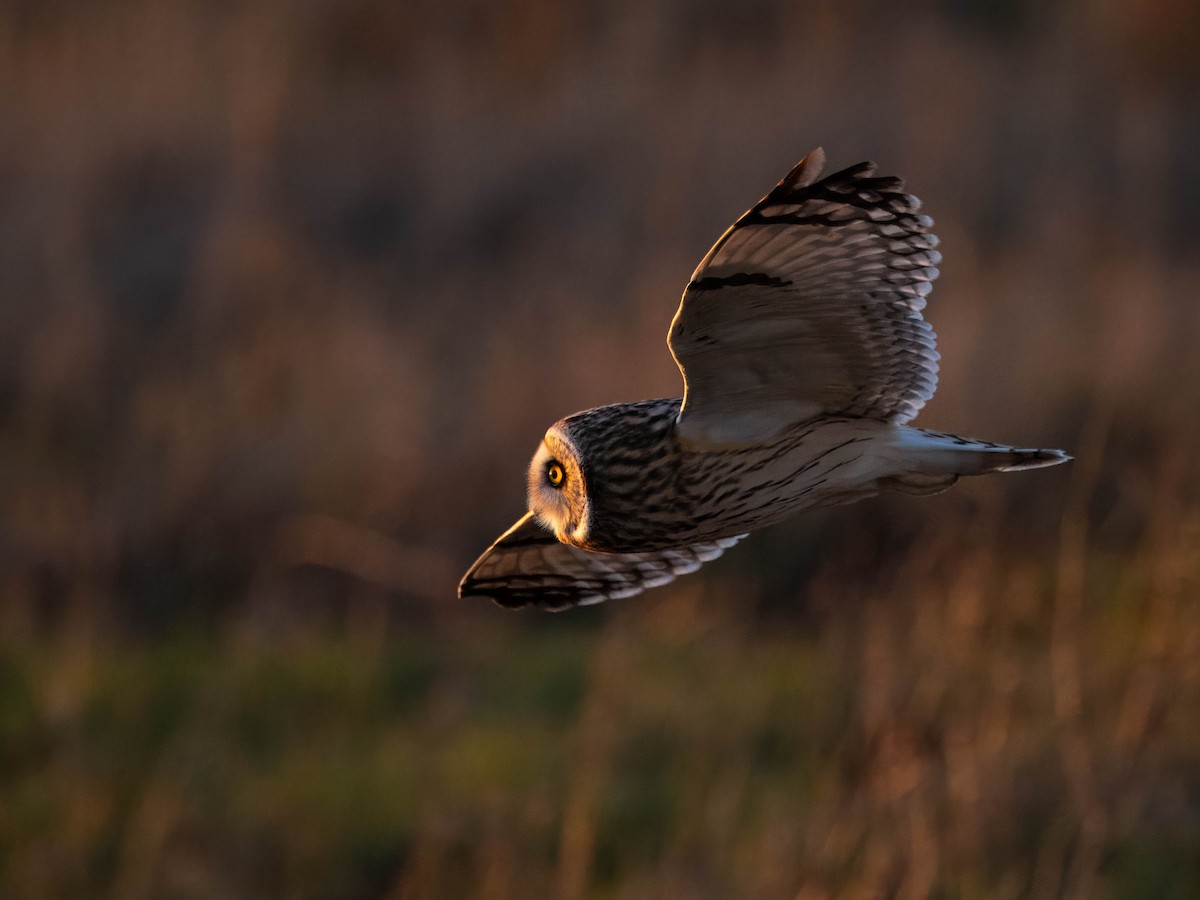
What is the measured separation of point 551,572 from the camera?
1.82 metres

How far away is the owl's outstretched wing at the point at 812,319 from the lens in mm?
1463

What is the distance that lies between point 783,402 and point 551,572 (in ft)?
1.24

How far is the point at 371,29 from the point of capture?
9.48 metres

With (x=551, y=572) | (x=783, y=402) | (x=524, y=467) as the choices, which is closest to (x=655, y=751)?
(x=524, y=467)

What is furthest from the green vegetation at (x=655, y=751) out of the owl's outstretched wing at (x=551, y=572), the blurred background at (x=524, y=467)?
the owl's outstretched wing at (x=551, y=572)

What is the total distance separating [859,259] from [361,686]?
11.6 ft

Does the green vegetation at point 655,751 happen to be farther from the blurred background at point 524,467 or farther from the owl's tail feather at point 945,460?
the owl's tail feather at point 945,460

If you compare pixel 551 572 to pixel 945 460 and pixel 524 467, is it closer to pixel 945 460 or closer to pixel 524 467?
pixel 945 460

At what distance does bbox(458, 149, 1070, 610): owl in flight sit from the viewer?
147 centimetres

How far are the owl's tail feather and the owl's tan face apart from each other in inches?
12.0

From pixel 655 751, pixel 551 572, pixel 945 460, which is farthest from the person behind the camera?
pixel 655 751

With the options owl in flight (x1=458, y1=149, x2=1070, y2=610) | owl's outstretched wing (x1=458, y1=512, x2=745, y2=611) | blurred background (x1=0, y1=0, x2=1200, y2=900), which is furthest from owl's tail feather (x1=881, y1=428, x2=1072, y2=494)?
blurred background (x1=0, y1=0, x2=1200, y2=900)

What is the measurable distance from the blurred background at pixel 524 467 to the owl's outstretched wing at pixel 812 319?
1.05m

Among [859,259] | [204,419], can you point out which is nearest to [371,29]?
[204,419]
